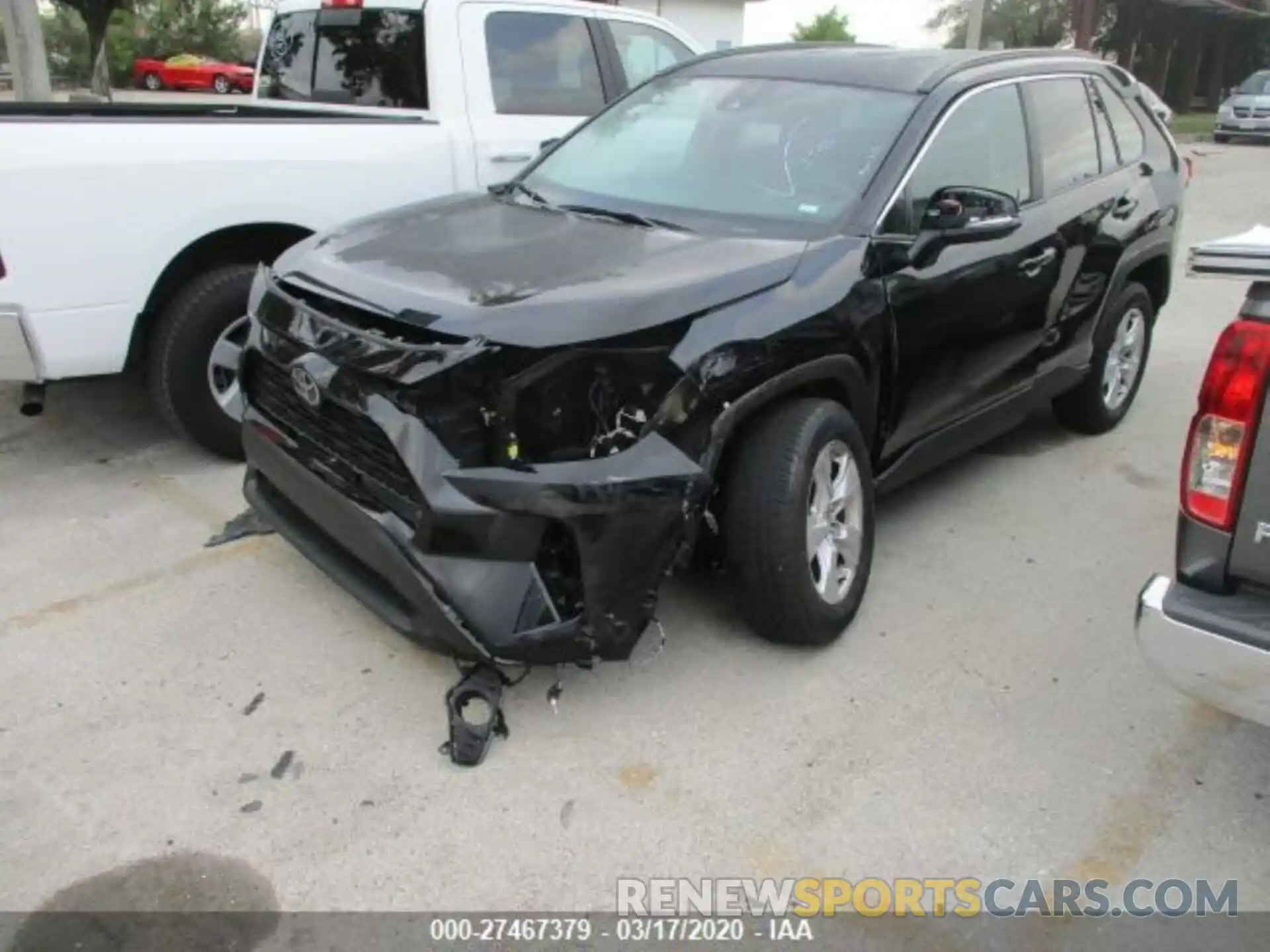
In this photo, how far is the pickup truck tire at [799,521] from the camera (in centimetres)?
318

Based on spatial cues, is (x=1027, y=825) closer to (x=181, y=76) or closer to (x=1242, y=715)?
(x=1242, y=715)

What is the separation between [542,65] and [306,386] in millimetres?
3212

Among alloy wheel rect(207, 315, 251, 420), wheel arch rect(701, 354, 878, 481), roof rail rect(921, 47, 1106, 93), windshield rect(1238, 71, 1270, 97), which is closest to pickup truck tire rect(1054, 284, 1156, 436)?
roof rail rect(921, 47, 1106, 93)

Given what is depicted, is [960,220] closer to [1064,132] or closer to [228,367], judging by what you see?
[1064,132]

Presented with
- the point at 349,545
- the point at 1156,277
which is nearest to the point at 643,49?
the point at 1156,277

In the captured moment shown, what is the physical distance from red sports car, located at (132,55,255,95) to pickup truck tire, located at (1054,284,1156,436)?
3415 centimetres

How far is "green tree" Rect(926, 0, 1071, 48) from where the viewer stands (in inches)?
1634

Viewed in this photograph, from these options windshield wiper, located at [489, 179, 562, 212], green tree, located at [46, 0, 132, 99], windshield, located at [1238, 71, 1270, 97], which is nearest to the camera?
windshield wiper, located at [489, 179, 562, 212]

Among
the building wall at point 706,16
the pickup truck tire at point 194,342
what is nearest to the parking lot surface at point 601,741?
the pickup truck tire at point 194,342

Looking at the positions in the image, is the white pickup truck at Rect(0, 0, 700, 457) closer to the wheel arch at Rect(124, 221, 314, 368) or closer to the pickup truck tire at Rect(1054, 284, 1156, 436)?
the wheel arch at Rect(124, 221, 314, 368)

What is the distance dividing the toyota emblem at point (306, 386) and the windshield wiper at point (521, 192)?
1.25 m

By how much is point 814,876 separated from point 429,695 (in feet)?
4.05

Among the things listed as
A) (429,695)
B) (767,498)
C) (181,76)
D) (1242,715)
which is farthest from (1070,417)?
(181,76)

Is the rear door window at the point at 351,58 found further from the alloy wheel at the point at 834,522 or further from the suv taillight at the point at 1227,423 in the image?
the suv taillight at the point at 1227,423
